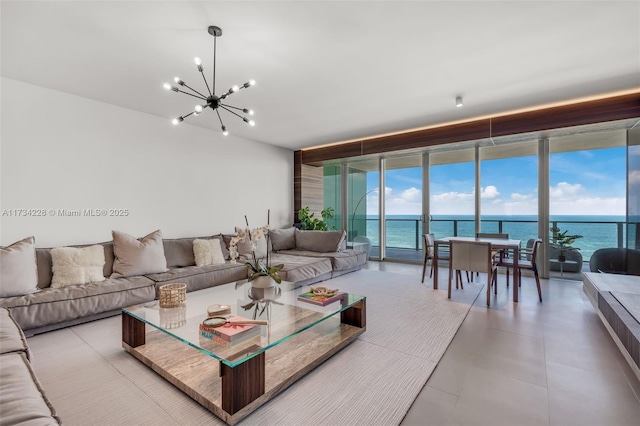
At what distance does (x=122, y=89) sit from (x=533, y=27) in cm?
416

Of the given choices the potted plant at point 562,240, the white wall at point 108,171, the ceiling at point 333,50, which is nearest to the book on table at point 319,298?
the ceiling at point 333,50

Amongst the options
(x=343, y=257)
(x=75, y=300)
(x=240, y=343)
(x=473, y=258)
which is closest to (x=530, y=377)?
(x=473, y=258)

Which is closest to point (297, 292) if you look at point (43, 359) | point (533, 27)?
point (43, 359)

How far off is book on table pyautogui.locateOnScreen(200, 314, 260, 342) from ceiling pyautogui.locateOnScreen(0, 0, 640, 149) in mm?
2204

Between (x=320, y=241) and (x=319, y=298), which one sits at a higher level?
(x=320, y=241)

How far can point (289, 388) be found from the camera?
5.98 feet

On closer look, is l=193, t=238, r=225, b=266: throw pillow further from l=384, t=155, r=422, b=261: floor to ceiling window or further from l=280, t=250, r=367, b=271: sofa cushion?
l=384, t=155, r=422, b=261: floor to ceiling window

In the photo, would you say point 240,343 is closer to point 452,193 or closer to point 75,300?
point 75,300

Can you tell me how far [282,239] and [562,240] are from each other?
478 cm

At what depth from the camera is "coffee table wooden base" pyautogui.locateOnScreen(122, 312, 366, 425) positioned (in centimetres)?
154

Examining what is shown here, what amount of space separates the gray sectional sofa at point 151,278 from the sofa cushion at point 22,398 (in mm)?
1413

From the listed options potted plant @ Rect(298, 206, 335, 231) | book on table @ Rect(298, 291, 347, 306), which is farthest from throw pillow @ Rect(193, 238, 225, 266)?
potted plant @ Rect(298, 206, 335, 231)

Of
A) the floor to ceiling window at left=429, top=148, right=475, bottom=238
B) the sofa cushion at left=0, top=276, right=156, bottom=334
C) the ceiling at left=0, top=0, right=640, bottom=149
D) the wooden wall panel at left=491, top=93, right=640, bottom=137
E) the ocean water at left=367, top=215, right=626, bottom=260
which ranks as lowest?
the sofa cushion at left=0, top=276, right=156, bottom=334

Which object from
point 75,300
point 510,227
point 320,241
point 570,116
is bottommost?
point 75,300
